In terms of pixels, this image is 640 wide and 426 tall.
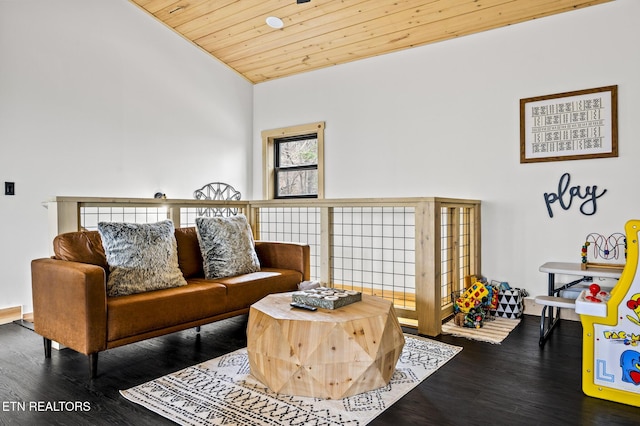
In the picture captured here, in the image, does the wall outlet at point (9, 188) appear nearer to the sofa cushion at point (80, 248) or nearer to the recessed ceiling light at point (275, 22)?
the sofa cushion at point (80, 248)

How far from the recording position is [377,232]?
4703mm

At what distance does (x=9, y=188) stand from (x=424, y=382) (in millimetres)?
3664

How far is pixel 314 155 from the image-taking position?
17.6ft

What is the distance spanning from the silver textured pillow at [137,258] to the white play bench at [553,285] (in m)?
2.56

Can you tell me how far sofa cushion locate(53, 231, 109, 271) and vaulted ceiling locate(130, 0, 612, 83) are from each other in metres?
2.69

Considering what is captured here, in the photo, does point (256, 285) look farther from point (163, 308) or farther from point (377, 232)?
point (377, 232)

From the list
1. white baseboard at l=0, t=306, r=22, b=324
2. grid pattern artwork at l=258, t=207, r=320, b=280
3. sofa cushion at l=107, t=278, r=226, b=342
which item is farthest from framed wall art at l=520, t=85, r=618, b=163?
white baseboard at l=0, t=306, r=22, b=324

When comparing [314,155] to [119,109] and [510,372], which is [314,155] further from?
[510,372]

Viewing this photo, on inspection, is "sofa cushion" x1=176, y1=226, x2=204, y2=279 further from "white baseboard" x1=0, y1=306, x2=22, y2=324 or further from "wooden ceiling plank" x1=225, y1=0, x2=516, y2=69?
"wooden ceiling plank" x1=225, y1=0, x2=516, y2=69

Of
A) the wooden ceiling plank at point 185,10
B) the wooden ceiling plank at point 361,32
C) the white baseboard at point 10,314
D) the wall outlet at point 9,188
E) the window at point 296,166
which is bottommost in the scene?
the white baseboard at point 10,314

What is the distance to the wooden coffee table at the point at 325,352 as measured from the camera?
210cm

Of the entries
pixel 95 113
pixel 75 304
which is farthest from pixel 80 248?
pixel 95 113

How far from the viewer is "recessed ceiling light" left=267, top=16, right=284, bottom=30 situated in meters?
4.31

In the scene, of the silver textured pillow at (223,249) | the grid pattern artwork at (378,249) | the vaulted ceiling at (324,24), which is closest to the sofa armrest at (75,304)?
the silver textured pillow at (223,249)
